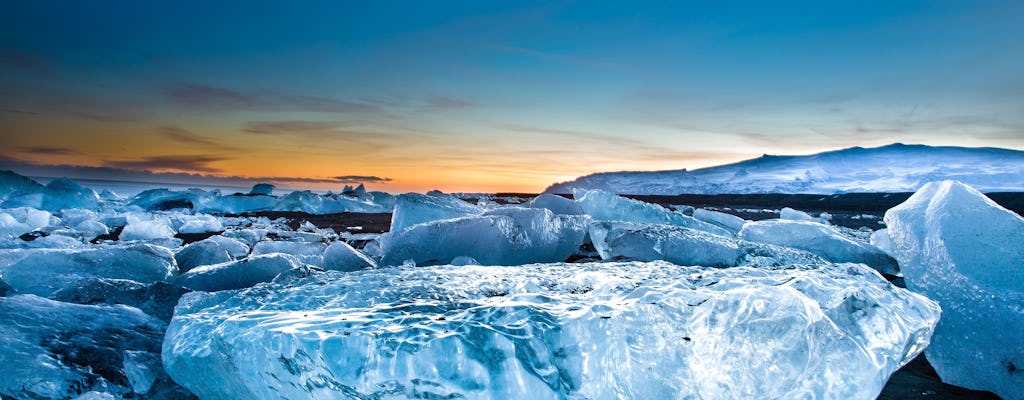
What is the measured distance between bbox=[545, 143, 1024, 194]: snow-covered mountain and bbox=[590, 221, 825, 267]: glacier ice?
23.1 metres

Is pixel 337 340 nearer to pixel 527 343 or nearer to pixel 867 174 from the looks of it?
pixel 527 343

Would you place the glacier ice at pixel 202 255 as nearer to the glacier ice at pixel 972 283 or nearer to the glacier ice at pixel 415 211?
the glacier ice at pixel 415 211

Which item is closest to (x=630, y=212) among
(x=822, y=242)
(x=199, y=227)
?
(x=822, y=242)

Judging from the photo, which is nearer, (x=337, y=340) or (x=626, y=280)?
(x=337, y=340)

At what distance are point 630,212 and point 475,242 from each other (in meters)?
2.73

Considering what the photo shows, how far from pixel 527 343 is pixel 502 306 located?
0.70ft

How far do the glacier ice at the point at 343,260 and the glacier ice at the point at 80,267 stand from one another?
3.57 ft

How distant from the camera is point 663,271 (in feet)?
7.70

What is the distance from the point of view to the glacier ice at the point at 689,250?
3498 mm

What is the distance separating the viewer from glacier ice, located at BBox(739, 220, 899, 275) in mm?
4051

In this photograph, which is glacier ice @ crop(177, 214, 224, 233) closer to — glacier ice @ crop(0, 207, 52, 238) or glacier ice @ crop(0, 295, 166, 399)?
glacier ice @ crop(0, 207, 52, 238)

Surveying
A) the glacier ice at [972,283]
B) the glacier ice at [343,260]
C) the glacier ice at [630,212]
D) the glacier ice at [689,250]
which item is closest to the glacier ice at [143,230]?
the glacier ice at [343,260]

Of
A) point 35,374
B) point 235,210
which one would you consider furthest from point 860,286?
point 235,210

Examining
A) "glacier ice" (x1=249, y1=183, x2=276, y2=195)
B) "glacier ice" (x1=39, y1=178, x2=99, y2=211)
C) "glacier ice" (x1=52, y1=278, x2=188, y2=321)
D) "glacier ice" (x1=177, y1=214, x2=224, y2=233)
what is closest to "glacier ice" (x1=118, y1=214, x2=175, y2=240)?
"glacier ice" (x1=177, y1=214, x2=224, y2=233)
